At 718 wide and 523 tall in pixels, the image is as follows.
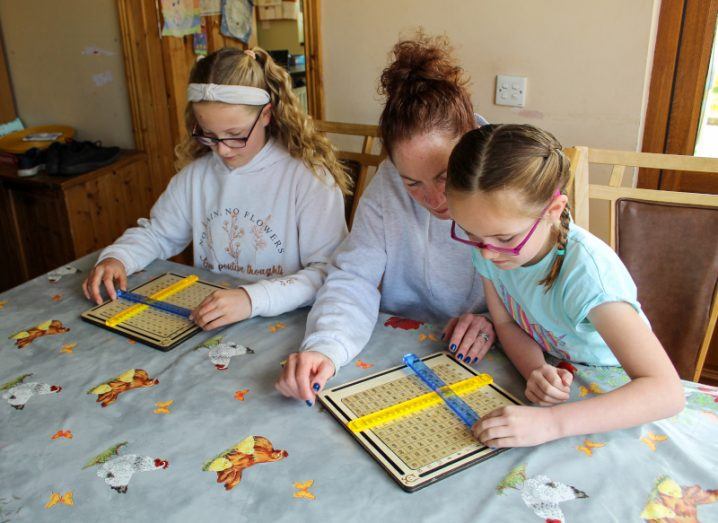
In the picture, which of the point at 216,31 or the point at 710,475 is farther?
the point at 216,31

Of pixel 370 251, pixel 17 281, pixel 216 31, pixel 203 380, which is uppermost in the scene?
pixel 216 31

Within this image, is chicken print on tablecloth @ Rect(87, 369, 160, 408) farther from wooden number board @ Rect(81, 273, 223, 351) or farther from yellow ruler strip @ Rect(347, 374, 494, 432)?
yellow ruler strip @ Rect(347, 374, 494, 432)

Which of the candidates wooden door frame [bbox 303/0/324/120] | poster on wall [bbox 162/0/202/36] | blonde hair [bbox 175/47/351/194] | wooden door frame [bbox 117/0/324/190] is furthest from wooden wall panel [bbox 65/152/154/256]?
blonde hair [bbox 175/47/351/194]

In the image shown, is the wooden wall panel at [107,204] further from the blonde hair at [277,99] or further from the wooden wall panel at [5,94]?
the blonde hair at [277,99]

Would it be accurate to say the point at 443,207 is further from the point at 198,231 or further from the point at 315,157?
the point at 198,231

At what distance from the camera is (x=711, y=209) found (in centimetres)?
132

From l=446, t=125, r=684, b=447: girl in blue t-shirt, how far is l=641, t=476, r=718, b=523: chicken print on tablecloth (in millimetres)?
100

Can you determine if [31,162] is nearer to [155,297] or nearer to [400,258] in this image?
[155,297]

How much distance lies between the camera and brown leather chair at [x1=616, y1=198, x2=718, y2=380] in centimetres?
131

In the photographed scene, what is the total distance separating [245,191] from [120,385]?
69 centimetres

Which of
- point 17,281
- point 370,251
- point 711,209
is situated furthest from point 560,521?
point 17,281

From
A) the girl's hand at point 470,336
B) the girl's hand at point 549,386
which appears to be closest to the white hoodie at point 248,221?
the girl's hand at point 470,336

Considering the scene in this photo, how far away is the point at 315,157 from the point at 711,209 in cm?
91

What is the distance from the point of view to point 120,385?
1.04 m
